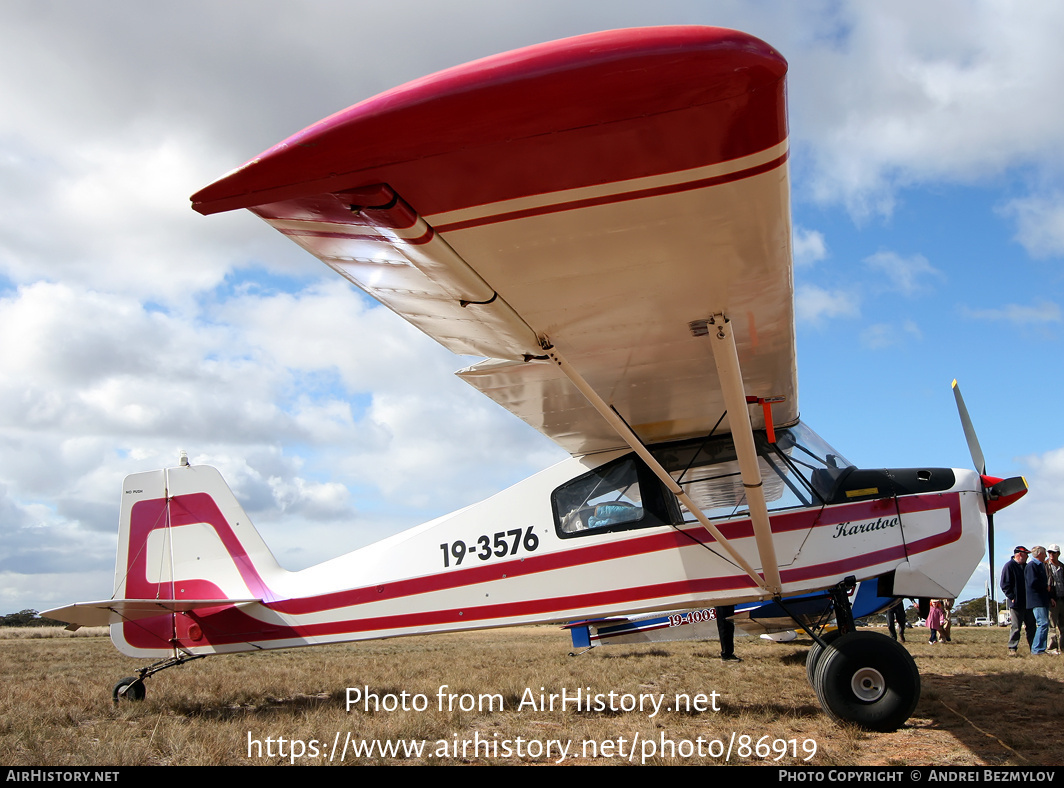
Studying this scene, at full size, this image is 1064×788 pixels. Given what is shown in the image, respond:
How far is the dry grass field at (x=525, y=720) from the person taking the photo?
4105mm

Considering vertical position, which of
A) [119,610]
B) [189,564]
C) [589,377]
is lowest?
[119,610]

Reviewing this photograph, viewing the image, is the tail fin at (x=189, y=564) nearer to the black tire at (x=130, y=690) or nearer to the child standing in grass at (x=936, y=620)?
the black tire at (x=130, y=690)

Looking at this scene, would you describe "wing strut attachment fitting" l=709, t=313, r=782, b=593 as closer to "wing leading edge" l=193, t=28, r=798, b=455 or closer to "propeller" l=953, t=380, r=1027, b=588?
"wing leading edge" l=193, t=28, r=798, b=455

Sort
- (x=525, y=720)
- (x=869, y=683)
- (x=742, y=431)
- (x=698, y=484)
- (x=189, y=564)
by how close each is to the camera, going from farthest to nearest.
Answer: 1. (x=189, y=564)
2. (x=698, y=484)
3. (x=525, y=720)
4. (x=869, y=683)
5. (x=742, y=431)

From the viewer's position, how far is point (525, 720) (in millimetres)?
5230

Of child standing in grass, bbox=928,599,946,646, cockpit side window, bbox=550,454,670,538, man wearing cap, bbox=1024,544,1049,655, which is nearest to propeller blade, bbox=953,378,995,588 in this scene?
cockpit side window, bbox=550,454,670,538

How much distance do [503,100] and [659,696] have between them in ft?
18.5

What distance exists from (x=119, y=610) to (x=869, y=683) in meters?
5.96

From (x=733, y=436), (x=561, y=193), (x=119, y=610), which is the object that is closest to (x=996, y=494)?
(x=733, y=436)

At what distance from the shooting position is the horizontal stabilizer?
5543 millimetres

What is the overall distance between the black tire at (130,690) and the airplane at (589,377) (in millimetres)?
22

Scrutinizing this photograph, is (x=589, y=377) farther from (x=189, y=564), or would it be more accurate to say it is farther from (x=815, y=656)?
(x=189, y=564)

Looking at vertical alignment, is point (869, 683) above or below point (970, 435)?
below
